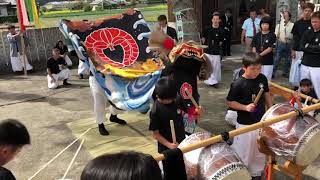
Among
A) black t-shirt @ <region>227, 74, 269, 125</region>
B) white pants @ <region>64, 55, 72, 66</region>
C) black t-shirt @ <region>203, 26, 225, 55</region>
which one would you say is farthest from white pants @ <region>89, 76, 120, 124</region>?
white pants @ <region>64, 55, 72, 66</region>

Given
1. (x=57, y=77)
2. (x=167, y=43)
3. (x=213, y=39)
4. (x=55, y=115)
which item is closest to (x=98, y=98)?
(x=167, y=43)

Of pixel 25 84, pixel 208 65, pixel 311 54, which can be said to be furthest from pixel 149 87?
pixel 25 84

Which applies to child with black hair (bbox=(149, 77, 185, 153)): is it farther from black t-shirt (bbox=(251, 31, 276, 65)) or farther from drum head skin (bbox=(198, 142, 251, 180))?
black t-shirt (bbox=(251, 31, 276, 65))

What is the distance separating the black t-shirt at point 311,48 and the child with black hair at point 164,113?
13.0ft

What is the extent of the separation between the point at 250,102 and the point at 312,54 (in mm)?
3242

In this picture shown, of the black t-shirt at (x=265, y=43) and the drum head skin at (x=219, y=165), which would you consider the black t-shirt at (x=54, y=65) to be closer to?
the black t-shirt at (x=265, y=43)

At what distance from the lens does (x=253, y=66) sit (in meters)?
3.96

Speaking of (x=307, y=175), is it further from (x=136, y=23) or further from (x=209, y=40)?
(x=209, y=40)

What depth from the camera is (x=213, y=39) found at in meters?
8.57

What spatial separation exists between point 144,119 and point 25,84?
4.66m

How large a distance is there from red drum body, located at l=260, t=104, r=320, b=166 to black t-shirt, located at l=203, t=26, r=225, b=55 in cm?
527

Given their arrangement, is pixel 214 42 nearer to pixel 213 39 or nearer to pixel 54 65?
pixel 213 39

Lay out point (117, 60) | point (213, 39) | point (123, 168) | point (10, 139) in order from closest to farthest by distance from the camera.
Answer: point (123, 168) → point (10, 139) → point (117, 60) → point (213, 39)

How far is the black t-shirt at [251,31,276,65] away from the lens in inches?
296
